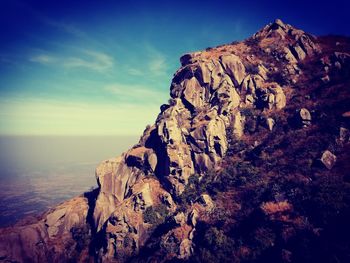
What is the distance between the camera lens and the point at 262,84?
225ft

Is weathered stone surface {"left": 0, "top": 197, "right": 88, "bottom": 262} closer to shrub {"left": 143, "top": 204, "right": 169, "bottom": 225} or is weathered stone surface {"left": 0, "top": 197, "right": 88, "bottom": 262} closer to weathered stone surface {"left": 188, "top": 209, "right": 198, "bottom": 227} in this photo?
shrub {"left": 143, "top": 204, "right": 169, "bottom": 225}

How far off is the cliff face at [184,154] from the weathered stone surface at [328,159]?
0.19m

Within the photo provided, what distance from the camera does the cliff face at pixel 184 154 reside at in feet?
162

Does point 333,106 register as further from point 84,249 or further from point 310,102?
point 84,249

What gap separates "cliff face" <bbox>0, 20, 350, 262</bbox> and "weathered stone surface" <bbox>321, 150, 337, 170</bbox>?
192 millimetres

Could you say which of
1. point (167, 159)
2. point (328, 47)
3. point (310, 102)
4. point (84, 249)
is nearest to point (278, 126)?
point (310, 102)

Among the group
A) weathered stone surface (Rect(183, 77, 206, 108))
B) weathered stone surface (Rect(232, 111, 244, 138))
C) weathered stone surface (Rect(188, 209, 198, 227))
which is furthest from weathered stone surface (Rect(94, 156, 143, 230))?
weathered stone surface (Rect(232, 111, 244, 138))

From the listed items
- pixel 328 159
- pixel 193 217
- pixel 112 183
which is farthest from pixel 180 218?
pixel 328 159

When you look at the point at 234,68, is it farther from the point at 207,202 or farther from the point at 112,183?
the point at 112,183

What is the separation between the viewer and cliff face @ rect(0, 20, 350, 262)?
1946 inches

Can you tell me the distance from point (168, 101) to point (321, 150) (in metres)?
43.6

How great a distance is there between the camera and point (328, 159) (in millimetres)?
43250

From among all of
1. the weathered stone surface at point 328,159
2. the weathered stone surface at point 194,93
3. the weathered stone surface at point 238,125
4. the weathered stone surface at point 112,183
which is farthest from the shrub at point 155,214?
the weathered stone surface at point 328,159

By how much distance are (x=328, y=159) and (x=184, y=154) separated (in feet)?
101
